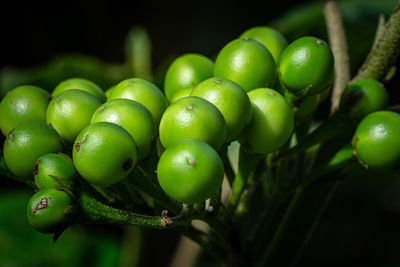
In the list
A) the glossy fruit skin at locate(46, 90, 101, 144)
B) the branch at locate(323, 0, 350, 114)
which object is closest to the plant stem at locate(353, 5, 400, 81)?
the branch at locate(323, 0, 350, 114)

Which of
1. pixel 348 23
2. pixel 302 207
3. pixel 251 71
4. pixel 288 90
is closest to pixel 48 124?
pixel 251 71

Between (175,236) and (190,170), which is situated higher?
(190,170)

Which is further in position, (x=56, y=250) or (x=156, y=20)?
(x=156, y=20)

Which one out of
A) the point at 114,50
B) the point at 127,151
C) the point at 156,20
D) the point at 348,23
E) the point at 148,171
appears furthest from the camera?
the point at 156,20

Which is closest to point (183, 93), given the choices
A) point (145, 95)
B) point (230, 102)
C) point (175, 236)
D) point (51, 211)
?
point (145, 95)

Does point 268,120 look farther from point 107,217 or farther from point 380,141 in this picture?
point 107,217

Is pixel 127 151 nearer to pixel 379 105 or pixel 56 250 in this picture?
pixel 379 105
